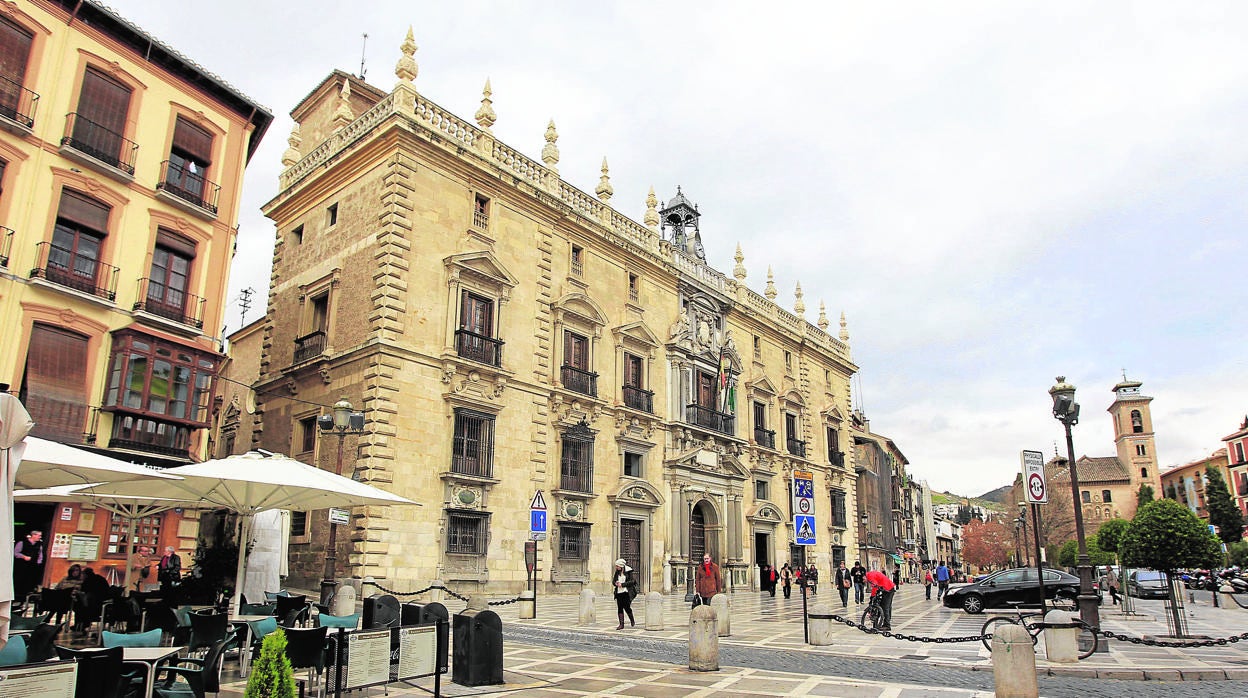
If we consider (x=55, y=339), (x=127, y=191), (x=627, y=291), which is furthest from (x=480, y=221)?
(x=55, y=339)

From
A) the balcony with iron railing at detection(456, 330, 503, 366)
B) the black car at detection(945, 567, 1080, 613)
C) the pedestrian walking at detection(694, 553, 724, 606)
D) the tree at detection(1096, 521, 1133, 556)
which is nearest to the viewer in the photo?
the pedestrian walking at detection(694, 553, 724, 606)

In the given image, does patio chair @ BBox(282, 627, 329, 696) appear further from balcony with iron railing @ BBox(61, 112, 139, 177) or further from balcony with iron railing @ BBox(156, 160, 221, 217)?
balcony with iron railing @ BBox(156, 160, 221, 217)

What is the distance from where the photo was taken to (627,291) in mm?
28078

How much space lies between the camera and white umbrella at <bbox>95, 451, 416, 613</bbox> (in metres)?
9.17

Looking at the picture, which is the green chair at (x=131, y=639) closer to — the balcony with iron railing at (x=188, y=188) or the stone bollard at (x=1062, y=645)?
the stone bollard at (x=1062, y=645)

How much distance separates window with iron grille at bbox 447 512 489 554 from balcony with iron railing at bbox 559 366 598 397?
17.8 ft

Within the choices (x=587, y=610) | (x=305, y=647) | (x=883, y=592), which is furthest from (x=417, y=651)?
(x=883, y=592)

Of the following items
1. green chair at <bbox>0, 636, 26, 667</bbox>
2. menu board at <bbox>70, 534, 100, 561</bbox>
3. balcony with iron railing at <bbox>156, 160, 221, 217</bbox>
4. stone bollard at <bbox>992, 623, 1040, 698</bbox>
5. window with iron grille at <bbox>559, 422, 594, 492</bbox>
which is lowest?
stone bollard at <bbox>992, 623, 1040, 698</bbox>

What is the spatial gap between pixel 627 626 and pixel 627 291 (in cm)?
1447

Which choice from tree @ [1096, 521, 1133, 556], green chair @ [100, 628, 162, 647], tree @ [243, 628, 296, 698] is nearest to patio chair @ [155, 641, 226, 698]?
tree @ [243, 628, 296, 698]

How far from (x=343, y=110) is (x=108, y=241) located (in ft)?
28.8

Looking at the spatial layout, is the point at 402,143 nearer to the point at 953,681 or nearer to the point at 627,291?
the point at 627,291

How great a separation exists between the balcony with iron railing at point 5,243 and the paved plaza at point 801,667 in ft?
39.3

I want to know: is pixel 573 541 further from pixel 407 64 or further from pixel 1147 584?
pixel 1147 584
